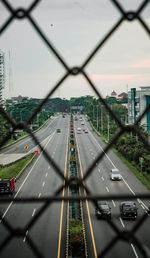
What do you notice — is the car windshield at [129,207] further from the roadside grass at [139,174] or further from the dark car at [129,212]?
the roadside grass at [139,174]

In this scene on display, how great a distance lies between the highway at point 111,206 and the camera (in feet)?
27.7

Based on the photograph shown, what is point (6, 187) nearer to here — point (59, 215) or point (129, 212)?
point (59, 215)

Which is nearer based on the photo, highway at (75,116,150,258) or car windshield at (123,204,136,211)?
highway at (75,116,150,258)

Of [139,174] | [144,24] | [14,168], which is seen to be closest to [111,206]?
[139,174]

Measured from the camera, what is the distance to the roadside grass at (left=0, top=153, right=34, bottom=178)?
1743cm

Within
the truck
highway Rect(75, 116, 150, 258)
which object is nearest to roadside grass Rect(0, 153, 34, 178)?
highway Rect(75, 116, 150, 258)

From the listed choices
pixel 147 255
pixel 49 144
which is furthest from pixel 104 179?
pixel 147 255

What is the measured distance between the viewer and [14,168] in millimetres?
19062

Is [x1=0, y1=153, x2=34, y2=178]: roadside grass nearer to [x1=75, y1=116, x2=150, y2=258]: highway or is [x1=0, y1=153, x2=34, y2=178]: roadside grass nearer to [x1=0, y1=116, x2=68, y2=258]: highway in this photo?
[x1=0, y1=116, x2=68, y2=258]: highway

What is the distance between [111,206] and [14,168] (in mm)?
8218

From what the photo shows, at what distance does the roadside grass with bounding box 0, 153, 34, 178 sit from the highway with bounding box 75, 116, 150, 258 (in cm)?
326

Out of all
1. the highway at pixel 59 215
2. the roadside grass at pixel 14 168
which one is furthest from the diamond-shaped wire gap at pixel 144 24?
the roadside grass at pixel 14 168

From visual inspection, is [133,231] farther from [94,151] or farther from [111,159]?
[94,151]

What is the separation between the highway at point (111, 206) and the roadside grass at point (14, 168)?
3256 millimetres
